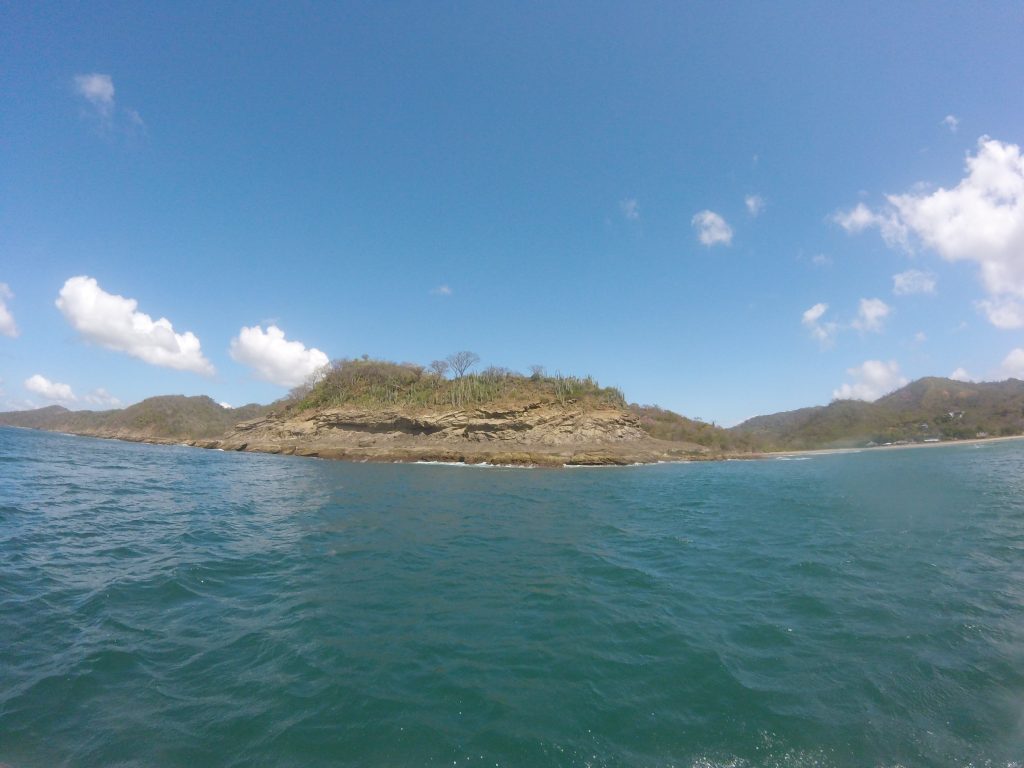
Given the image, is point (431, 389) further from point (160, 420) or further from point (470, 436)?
point (160, 420)

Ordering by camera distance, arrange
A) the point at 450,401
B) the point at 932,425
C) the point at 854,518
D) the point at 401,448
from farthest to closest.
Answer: the point at 932,425 < the point at 450,401 < the point at 401,448 < the point at 854,518

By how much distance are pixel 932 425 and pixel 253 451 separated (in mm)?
151978


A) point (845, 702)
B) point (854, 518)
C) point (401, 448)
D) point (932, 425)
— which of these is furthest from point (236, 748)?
point (932, 425)

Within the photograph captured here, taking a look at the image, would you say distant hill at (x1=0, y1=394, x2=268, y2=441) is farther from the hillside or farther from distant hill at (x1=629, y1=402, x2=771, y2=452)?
distant hill at (x1=629, y1=402, x2=771, y2=452)

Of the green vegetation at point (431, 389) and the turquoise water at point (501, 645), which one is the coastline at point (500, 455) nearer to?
the green vegetation at point (431, 389)

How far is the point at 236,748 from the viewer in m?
3.85

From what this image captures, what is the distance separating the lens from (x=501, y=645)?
593 centimetres

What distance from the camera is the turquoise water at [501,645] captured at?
13.2 ft

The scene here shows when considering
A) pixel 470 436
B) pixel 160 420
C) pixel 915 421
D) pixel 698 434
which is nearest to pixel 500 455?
pixel 470 436

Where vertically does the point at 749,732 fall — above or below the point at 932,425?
below

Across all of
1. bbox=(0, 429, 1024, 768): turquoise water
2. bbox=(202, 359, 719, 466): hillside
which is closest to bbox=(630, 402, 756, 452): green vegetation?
bbox=(202, 359, 719, 466): hillside

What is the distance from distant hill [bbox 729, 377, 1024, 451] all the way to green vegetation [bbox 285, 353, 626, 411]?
1903 inches

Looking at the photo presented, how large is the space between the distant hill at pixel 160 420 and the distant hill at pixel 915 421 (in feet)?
439

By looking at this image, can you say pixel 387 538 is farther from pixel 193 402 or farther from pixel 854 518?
pixel 193 402
